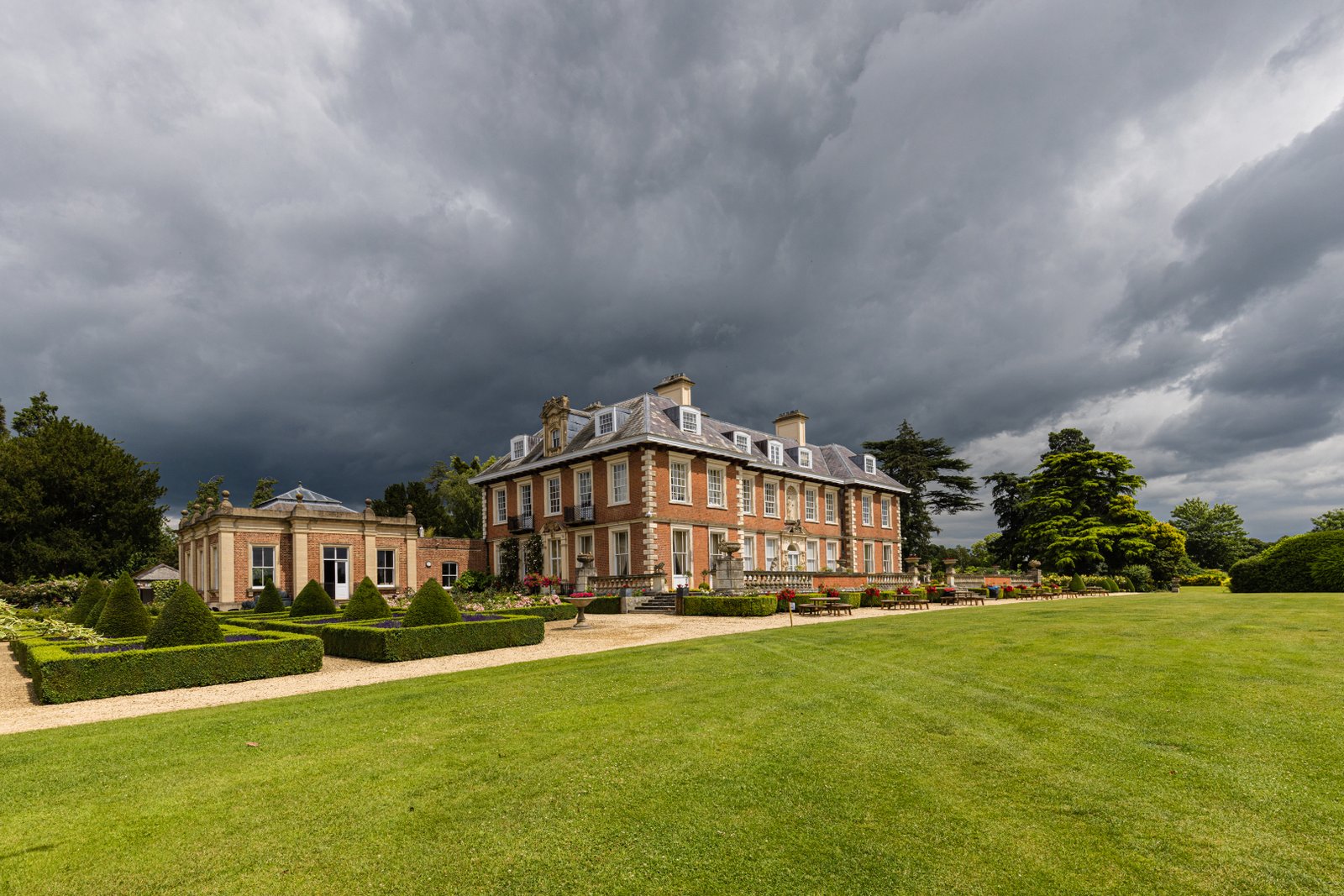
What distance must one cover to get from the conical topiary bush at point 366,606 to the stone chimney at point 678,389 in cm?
1942

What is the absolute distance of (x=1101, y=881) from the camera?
395 cm

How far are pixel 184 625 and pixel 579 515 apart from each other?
20682 mm

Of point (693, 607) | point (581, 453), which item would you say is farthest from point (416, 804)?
point (581, 453)

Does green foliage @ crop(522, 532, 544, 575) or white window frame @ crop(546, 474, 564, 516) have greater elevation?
white window frame @ crop(546, 474, 564, 516)

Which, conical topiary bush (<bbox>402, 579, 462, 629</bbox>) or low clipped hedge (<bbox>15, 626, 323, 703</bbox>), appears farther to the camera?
conical topiary bush (<bbox>402, 579, 462, 629</bbox>)

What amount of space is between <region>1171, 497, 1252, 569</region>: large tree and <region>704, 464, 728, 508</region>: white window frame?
43.4 m

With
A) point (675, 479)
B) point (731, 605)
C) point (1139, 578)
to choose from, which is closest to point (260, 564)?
point (675, 479)

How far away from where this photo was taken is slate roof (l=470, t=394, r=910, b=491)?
102 ft

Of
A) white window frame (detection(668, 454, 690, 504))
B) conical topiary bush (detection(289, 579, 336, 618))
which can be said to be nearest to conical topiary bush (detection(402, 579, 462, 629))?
conical topiary bush (detection(289, 579, 336, 618))

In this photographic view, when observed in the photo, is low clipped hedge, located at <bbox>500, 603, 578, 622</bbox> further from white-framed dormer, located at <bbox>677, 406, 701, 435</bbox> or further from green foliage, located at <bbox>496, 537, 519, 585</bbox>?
green foliage, located at <bbox>496, 537, 519, 585</bbox>

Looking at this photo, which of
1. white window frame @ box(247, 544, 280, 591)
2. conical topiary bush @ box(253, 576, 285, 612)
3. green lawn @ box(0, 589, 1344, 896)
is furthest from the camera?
white window frame @ box(247, 544, 280, 591)

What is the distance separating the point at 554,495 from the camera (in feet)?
116

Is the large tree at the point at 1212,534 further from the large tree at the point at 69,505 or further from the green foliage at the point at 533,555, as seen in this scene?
the large tree at the point at 69,505

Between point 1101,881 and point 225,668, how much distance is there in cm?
1299
